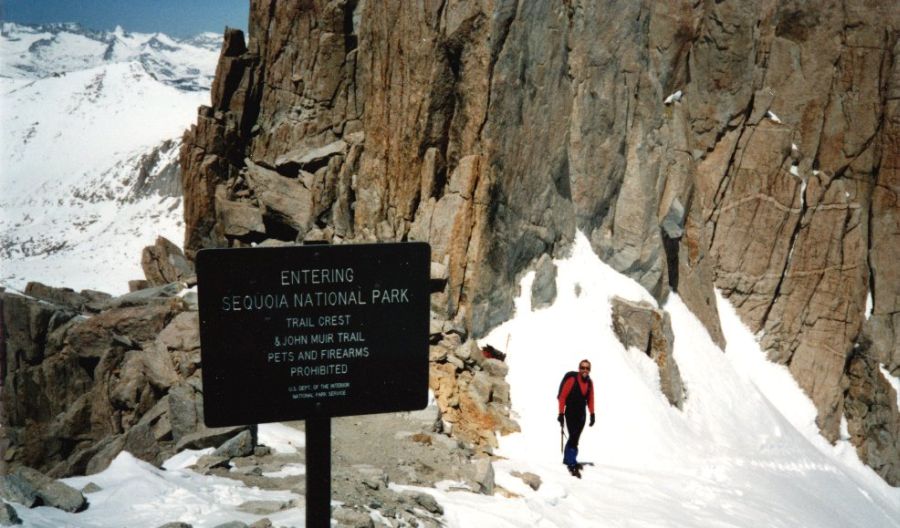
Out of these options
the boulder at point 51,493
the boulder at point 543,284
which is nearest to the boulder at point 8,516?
the boulder at point 51,493

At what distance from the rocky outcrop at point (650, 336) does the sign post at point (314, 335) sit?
43.6 feet

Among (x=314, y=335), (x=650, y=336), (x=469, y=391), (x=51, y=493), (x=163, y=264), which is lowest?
(x=469, y=391)

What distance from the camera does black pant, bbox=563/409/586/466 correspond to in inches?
448

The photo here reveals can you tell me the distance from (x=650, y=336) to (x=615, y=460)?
552 cm

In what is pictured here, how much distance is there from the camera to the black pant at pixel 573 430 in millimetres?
11367

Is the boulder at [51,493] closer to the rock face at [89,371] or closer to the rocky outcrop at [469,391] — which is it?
the rock face at [89,371]

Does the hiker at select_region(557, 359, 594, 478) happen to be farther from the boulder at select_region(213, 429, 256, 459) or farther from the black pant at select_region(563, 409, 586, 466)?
the boulder at select_region(213, 429, 256, 459)

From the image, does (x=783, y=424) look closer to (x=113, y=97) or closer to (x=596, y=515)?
(x=596, y=515)

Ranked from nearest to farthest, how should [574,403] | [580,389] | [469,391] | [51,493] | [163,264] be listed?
[51,493], [580,389], [574,403], [469,391], [163,264]

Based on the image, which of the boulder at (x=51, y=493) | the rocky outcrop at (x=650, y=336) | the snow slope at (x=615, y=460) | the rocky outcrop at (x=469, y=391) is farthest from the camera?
the rocky outcrop at (x=650, y=336)

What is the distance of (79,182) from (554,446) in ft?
205

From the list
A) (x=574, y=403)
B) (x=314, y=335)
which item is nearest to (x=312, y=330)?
(x=314, y=335)

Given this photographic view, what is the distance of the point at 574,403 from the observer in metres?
11.5

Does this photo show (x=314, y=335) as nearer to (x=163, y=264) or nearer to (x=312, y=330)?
(x=312, y=330)
